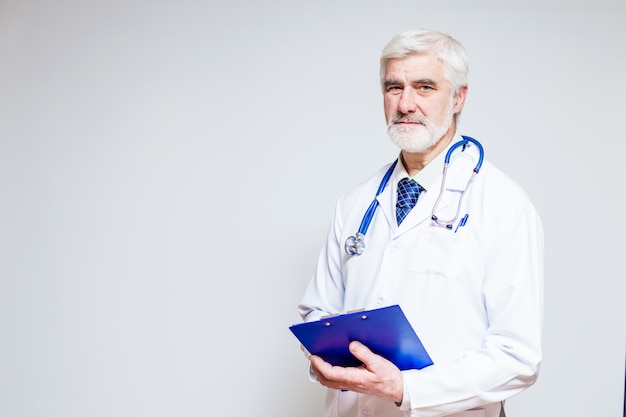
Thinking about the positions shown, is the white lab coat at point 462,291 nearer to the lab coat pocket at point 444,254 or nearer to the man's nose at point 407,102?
the lab coat pocket at point 444,254

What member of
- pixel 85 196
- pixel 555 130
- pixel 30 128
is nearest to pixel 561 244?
pixel 555 130

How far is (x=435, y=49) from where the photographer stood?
191cm

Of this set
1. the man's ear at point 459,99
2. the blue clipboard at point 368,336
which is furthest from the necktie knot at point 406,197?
the blue clipboard at point 368,336

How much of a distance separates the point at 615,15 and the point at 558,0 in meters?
0.21

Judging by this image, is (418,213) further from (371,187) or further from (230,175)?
(230,175)

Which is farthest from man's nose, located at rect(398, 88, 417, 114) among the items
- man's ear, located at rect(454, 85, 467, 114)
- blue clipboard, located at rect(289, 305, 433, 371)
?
blue clipboard, located at rect(289, 305, 433, 371)

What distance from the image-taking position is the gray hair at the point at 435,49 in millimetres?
1906

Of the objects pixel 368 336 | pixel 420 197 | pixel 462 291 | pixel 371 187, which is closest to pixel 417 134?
pixel 420 197

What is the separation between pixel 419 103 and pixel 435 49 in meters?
0.14

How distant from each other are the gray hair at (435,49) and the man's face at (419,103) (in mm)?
13

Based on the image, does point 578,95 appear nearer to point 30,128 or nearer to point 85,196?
point 85,196

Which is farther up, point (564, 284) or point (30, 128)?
point (30, 128)

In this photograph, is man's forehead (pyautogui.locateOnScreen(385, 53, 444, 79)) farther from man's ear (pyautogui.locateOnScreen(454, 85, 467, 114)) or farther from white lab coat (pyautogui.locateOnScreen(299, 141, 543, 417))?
white lab coat (pyautogui.locateOnScreen(299, 141, 543, 417))

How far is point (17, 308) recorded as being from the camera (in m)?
3.04
